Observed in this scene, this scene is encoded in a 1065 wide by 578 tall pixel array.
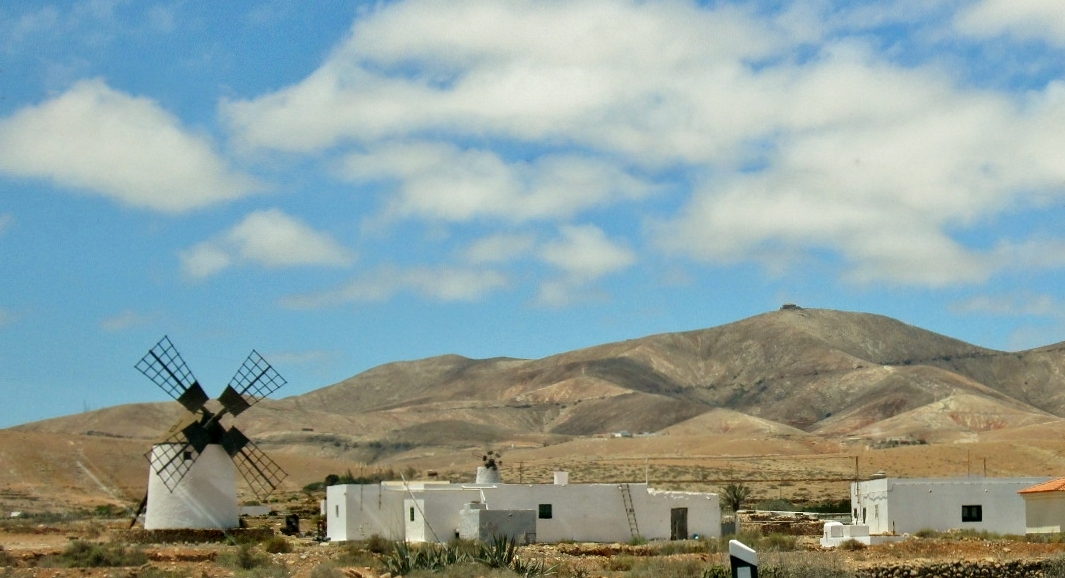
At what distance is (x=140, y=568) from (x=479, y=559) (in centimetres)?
605

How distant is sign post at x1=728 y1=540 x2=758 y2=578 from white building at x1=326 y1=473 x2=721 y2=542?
22.5 meters

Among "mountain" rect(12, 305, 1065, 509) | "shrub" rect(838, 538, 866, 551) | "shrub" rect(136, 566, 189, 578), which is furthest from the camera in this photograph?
"mountain" rect(12, 305, 1065, 509)

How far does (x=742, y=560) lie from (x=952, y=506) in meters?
27.7

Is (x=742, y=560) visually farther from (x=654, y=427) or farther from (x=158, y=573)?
(x=654, y=427)

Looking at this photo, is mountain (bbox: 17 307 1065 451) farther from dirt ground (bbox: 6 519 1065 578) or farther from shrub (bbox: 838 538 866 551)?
shrub (bbox: 838 538 866 551)

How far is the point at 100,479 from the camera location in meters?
73.8

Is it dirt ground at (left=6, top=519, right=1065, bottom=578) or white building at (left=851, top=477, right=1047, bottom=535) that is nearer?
dirt ground at (left=6, top=519, right=1065, bottom=578)

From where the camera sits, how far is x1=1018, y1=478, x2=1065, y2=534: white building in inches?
1292

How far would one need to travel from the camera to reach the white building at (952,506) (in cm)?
3497

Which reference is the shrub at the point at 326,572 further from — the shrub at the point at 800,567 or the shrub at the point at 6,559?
the shrub at the point at 6,559

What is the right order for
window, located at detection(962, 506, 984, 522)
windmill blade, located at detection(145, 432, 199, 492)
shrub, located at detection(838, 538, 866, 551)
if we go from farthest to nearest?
window, located at detection(962, 506, 984, 522)
windmill blade, located at detection(145, 432, 199, 492)
shrub, located at detection(838, 538, 866, 551)

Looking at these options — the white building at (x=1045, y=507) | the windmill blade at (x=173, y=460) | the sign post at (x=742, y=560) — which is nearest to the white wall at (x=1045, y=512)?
the white building at (x=1045, y=507)

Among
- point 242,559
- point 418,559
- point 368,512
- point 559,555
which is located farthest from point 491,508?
point 418,559

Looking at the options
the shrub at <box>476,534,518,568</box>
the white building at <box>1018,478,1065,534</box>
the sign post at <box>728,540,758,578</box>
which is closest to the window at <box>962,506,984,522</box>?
the white building at <box>1018,478,1065,534</box>
